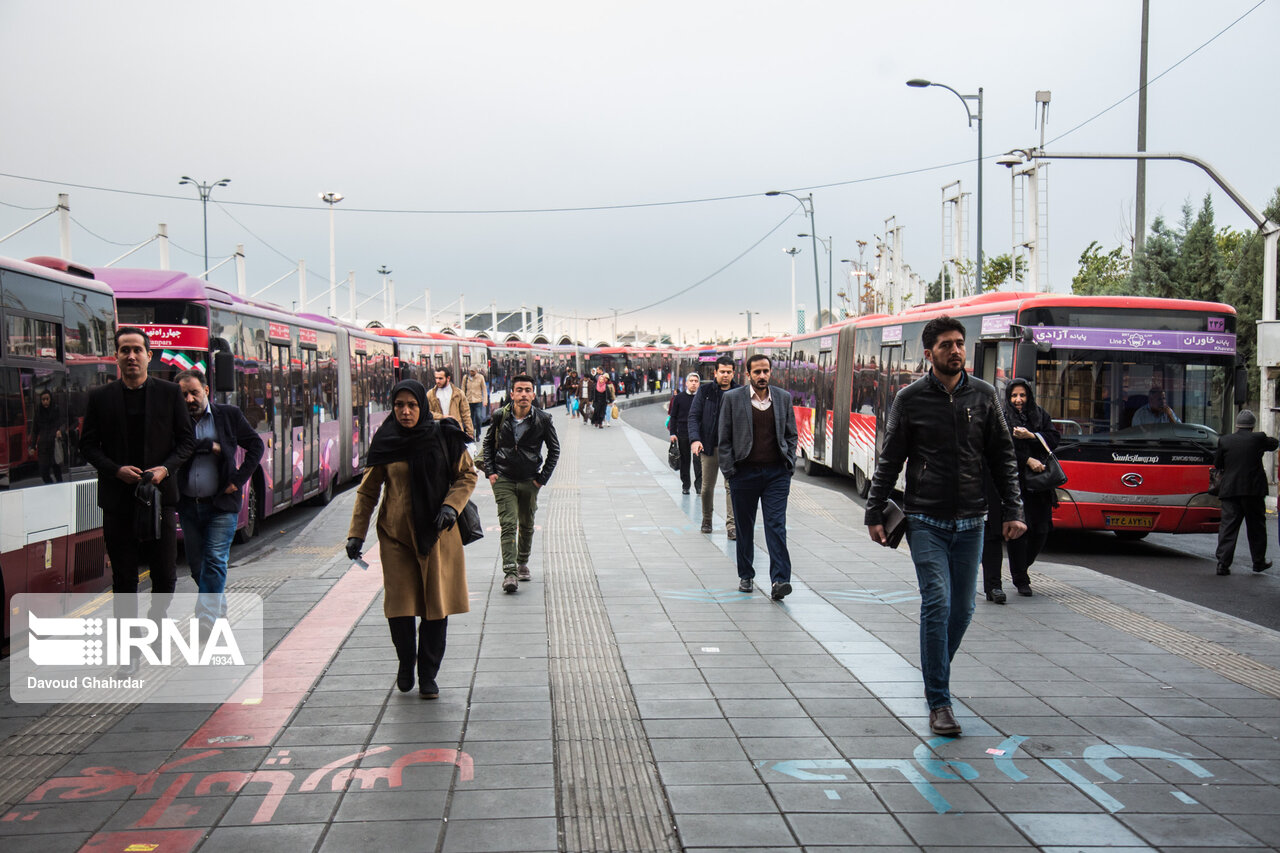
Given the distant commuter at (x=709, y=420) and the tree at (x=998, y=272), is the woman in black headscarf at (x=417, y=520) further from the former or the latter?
the tree at (x=998, y=272)

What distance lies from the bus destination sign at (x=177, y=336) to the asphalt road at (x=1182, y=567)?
8.06 metres

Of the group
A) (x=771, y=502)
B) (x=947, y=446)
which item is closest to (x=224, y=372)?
(x=771, y=502)

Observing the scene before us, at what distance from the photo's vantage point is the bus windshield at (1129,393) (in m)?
11.7

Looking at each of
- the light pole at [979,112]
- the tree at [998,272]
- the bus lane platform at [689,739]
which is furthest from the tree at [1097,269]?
the bus lane platform at [689,739]

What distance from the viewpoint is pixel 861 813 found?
4273 mm

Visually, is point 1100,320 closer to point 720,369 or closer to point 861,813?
point 720,369

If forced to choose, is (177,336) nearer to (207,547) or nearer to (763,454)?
(207,547)

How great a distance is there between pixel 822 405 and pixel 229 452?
16245mm

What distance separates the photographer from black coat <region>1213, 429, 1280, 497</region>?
10750mm

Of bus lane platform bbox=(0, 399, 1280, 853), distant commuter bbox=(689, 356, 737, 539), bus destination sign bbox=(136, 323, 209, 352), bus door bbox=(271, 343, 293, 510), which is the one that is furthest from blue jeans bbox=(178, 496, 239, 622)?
bus door bbox=(271, 343, 293, 510)

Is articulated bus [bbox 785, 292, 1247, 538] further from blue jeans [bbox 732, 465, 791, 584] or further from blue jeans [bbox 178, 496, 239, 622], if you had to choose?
blue jeans [bbox 178, 496, 239, 622]

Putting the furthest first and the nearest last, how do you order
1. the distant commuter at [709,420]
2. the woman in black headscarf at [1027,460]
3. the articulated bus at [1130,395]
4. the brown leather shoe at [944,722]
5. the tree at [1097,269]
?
1. the tree at [1097,269]
2. the articulated bus at [1130,395]
3. the distant commuter at [709,420]
4. the woman in black headscarf at [1027,460]
5. the brown leather shoe at [944,722]

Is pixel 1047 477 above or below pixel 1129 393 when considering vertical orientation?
below

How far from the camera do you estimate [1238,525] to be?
11.0m
